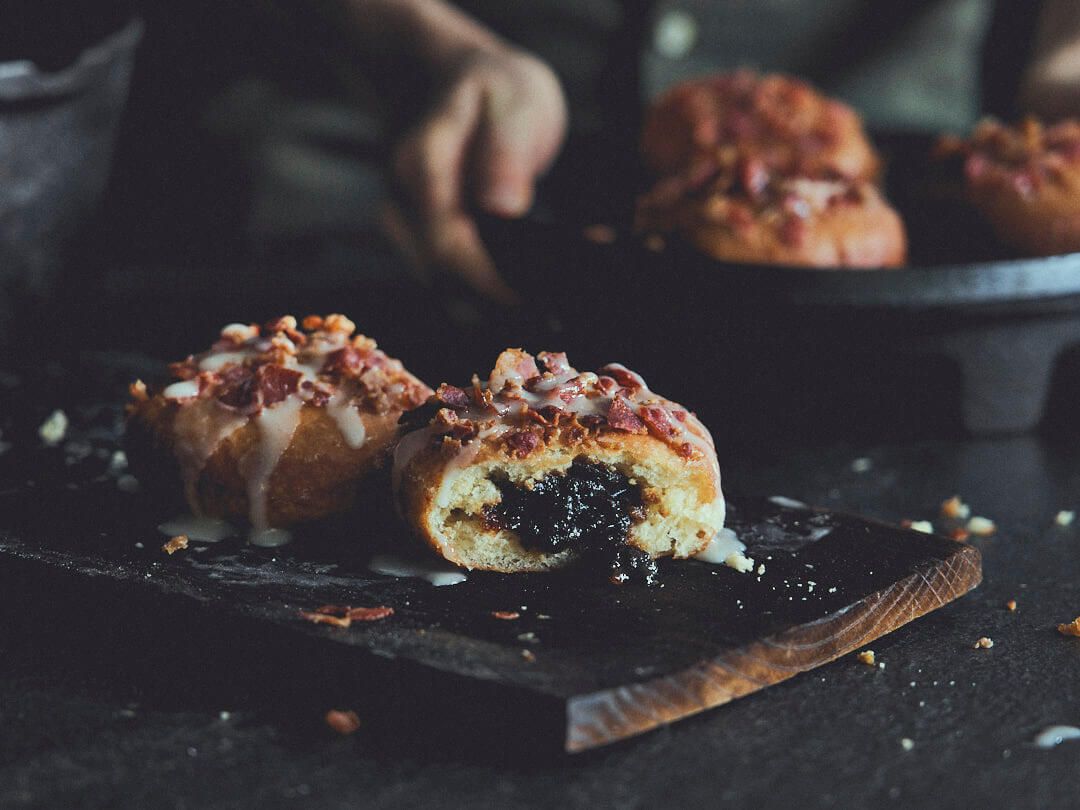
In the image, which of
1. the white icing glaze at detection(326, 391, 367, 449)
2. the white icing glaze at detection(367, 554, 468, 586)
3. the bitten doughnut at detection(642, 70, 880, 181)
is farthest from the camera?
the bitten doughnut at detection(642, 70, 880, 181)

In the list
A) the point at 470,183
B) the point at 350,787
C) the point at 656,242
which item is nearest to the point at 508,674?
the point at 350,787

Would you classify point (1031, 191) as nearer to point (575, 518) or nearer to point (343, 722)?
point (575, 518)

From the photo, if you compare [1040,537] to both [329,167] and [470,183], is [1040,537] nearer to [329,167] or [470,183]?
[470,183]

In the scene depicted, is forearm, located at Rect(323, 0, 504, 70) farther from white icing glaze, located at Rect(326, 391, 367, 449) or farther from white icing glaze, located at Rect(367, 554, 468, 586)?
white icing glaze, located at Rect(367, 554, 468, 586)

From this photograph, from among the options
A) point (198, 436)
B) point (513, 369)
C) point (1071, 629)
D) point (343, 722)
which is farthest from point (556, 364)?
point (1071, 629)

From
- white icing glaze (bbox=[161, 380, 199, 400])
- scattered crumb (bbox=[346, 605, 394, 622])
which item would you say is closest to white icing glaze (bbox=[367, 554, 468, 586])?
scattered crumb (bbox=[346, 605, 394, 622])

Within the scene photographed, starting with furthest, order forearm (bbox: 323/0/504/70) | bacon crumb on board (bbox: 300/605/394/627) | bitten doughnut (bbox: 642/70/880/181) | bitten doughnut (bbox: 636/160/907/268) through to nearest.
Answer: forearm (bbox: 323/0/504/70), bitten doughnut (bbox: 642/70/880/181), bitten doughnut (bbox: 636/160/907/268), bacon crumb on board (bbox: 300/605/394/627)
